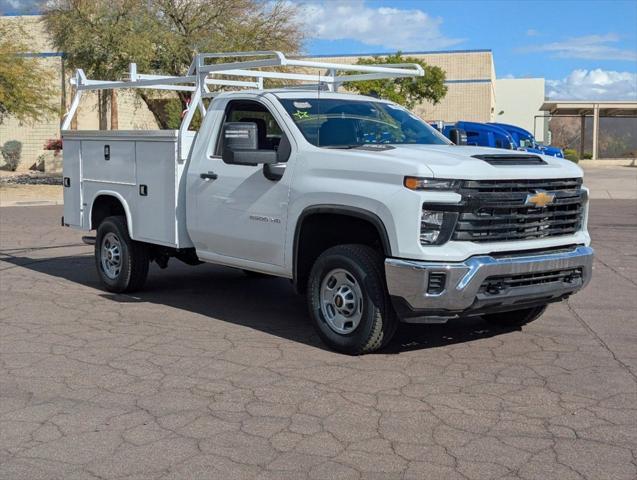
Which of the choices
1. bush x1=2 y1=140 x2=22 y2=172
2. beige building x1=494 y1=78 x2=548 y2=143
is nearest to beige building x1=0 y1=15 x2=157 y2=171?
bush x1=2 y1=140 x2=22 y2=172

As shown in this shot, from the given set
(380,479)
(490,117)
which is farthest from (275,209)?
(490,117)

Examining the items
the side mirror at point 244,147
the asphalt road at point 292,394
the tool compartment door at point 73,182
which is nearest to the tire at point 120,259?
the asphalt road at point 292,394

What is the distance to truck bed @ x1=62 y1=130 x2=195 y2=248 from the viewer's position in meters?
8.44

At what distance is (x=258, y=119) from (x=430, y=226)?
2.47 m

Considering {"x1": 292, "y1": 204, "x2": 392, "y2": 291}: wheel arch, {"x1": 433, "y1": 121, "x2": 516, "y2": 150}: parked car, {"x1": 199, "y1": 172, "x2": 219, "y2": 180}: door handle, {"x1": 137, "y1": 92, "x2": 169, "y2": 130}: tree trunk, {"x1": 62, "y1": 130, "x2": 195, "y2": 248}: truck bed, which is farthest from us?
{"x1": 137, "y1": 92, "x2": 169, "y2": 130}: tree trunk

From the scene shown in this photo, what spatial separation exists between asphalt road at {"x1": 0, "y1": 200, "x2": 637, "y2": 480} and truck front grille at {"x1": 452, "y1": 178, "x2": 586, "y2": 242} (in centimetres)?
100

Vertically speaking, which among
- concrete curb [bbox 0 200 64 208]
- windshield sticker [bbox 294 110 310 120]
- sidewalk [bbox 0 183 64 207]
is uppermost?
windshield sticker [bbox 294 110 310 120]

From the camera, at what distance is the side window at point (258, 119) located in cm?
790

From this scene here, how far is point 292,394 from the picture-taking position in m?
5.83

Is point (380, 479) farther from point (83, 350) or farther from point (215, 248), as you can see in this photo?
point (215, 248)

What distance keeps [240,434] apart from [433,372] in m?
1.85

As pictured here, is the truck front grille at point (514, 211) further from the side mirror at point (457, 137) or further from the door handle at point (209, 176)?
the door handle at point (209, 176)

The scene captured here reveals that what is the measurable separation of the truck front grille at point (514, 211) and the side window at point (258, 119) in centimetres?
222

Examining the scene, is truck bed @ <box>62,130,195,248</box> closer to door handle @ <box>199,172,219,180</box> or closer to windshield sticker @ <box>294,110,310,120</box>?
door handle @ <box>199,172,219,180</box>
